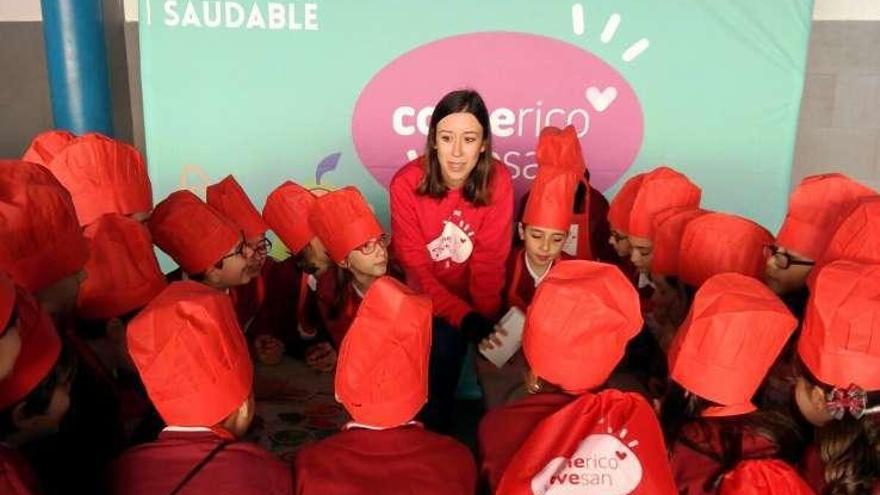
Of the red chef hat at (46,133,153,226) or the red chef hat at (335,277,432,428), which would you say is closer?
the red chef hat at (335,277,432,428)

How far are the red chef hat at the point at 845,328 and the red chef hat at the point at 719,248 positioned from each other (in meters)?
0.45

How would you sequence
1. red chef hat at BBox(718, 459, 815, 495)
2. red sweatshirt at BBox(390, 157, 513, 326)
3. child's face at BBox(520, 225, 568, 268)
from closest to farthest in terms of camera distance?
red chef hat at BBox(718, 459, 815, 495)
child's face at BBox(520, 225, 568, 268)
red sweatshirt at BBox(390, 157, 513, 326)

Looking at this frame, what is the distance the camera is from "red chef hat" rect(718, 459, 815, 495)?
109 centimetres

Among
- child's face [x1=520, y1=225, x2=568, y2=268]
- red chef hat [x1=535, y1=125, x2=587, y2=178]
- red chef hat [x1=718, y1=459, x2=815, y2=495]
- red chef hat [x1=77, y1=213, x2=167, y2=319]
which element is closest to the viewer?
red chef hat [x1=718, y1=459, x2=815, y2=495]

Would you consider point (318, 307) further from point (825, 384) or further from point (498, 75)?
point (825, 384)

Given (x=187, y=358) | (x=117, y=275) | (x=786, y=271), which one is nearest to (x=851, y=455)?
(x=786, y=271)

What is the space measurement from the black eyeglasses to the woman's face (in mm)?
774

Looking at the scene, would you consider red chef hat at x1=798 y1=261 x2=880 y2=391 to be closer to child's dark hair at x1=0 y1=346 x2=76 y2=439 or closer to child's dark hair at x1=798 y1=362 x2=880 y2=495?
child's dark hair at x1=798 y1=362 x2=880 y2=495

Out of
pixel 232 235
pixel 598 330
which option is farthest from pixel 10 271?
pixel 598 330

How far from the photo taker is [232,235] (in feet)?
6.25

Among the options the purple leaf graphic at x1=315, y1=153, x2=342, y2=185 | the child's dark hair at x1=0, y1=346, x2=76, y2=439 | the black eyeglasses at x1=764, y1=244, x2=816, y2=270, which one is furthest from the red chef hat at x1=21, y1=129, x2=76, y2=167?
the black eyeglasses at x1=764, y1=244, x2=816, y2=270

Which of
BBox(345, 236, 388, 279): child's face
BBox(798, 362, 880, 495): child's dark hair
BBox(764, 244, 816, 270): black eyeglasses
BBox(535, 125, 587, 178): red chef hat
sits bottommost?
BBox(798, 362, 880, 495): child's dark hair

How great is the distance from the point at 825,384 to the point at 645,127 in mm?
1603

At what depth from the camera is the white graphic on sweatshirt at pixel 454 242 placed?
84.0 inches
